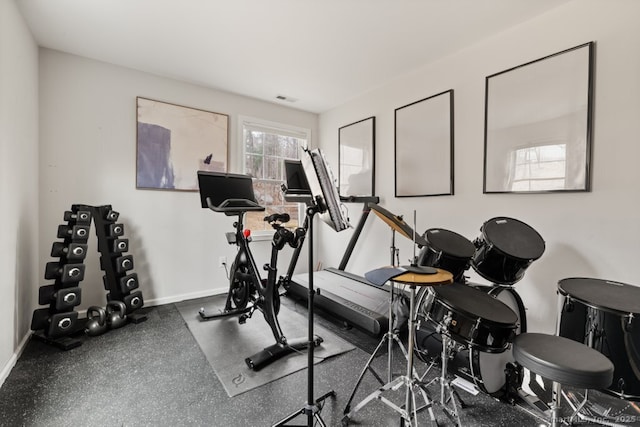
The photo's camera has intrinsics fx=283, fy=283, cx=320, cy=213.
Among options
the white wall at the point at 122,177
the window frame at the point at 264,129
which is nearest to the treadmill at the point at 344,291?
the window frame at the point at 264,129

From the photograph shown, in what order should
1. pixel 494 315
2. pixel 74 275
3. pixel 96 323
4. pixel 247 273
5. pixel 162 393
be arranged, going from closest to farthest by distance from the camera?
pixel 494 315 → pixel 162 393 → pixel 74 275 → pixel 96 323 → pixel 247 273

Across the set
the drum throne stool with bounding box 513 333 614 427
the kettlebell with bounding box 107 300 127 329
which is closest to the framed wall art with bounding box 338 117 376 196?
the drum throne stool with bounding box 513 333 614 427

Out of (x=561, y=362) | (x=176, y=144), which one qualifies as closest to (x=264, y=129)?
(x=176, y=144)

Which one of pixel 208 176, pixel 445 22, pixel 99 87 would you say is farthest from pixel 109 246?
pixel 445 22

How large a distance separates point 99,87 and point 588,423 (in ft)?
17.2

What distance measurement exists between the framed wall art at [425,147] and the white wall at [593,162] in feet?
A: 0.26

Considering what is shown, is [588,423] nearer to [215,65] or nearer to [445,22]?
[445,22]

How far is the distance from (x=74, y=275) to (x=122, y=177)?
128 centimetres

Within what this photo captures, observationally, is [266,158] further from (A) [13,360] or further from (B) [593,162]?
(B) [593,162]

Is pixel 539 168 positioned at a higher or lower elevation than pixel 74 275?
higher

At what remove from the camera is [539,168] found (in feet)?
8.04

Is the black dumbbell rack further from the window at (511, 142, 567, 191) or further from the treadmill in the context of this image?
the window at (511, 142, 567, 191)

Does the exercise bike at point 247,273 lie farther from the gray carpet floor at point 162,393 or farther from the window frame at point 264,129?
the window frame at point 264,129

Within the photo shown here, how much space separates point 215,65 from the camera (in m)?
3.32
